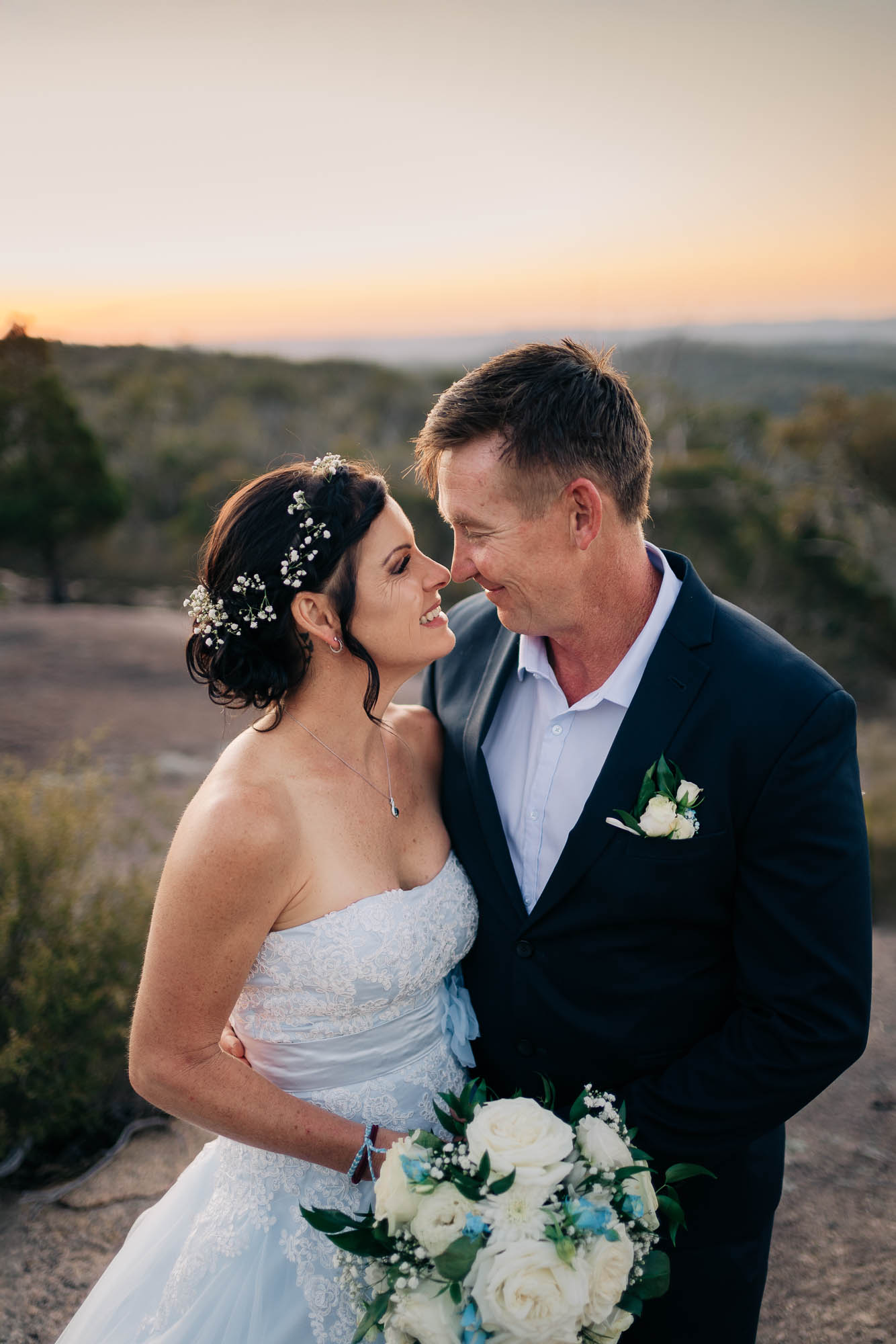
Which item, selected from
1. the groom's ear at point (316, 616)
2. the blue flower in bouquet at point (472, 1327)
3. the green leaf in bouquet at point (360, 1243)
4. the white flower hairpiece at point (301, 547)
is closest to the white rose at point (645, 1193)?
the blue flower in bouquet at point (472, 1327)

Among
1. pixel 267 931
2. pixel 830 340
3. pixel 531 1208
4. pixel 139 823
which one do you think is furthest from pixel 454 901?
pixel 830 340

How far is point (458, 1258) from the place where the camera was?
1.72 metres

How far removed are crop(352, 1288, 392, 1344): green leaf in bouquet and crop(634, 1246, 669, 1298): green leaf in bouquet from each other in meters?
0.50

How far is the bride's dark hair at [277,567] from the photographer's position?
244 centimetres

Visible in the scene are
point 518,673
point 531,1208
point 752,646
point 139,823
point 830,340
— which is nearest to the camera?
point 531,1208

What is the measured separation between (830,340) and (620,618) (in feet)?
101

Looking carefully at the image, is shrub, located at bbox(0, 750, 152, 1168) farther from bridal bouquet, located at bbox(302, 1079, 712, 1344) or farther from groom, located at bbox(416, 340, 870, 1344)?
bridal bouquet, located at bbox(302, 1079, 712, 1344)

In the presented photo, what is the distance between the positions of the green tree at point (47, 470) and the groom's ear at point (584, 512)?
12.2 meters

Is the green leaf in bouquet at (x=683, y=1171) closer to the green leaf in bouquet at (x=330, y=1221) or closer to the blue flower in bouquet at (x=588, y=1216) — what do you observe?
the blue flower in bouquet at (x=588, y=1216)

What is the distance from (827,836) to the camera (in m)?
2.13

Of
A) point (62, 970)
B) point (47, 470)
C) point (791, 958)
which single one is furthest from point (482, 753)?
point (47, 470)

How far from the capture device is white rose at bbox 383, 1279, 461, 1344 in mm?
1737

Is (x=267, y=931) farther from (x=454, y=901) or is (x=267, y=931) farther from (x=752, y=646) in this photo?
(x=752, y=646)

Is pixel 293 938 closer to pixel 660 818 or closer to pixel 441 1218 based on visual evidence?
pixel 441 1218
